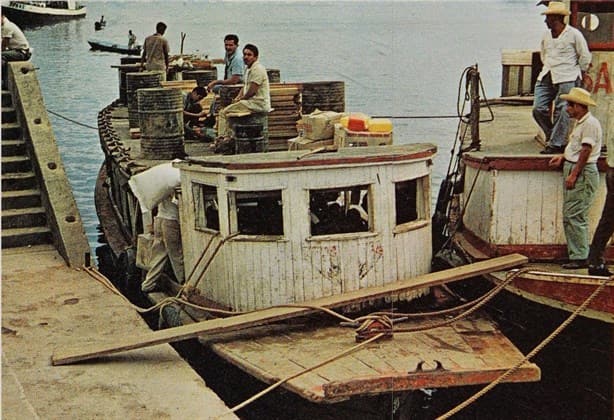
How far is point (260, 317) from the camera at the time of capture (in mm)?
8969

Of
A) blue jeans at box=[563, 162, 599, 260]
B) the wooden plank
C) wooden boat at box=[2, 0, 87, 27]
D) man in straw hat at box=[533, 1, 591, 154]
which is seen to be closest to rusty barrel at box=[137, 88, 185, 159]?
the wooden plank

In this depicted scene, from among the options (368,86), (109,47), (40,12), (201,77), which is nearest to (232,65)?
(201,77)

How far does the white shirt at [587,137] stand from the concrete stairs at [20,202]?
23.6ft

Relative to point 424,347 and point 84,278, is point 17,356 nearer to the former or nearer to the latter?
point 84,278

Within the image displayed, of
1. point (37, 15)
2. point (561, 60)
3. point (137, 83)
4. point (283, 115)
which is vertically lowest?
point (283, 115)

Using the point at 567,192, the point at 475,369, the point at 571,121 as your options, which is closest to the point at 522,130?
the point at 571,121

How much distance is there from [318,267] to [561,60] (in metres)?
3.82

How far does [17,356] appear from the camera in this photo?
908 centimetres

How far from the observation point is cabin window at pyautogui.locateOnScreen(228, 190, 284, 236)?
9.48m

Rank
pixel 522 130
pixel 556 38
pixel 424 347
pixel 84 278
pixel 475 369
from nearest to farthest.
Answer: pixel 475 369 < pixel 424 347 < pixel 556 38 < pixel 84 278 < pixel 522 130

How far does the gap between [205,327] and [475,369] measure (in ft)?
8.76

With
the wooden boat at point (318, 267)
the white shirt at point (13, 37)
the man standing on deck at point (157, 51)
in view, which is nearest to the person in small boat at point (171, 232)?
the wooden boat at point (318, 267)

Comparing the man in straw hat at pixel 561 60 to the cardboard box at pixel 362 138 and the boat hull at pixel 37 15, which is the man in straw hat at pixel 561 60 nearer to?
the cardboard box at pixel 362 138

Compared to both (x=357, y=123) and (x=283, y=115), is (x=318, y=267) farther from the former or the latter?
(x=283, y=115)
